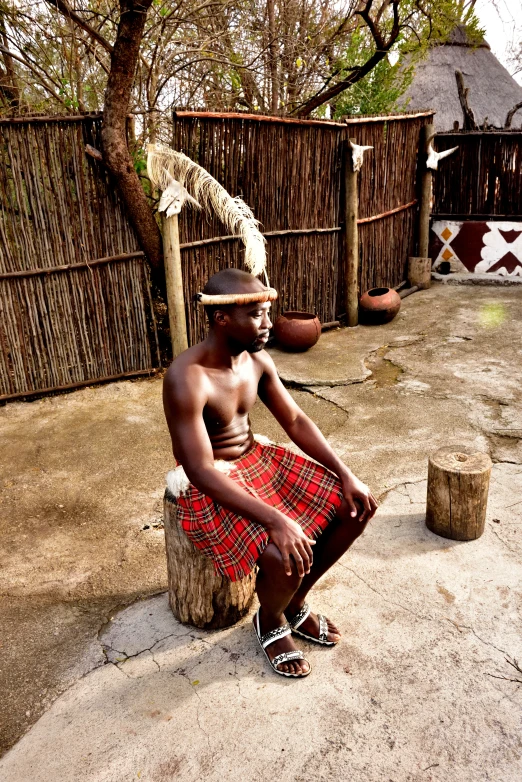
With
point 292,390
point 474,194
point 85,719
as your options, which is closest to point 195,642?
point 85,719

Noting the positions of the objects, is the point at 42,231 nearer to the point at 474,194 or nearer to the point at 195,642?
the point at 195,642

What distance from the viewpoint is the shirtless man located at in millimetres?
2273

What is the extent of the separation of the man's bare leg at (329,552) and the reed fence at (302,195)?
364cm

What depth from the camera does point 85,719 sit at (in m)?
2.27

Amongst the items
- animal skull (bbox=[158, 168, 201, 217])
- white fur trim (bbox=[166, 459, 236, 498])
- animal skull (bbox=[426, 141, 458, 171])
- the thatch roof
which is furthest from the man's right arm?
the thatch roof

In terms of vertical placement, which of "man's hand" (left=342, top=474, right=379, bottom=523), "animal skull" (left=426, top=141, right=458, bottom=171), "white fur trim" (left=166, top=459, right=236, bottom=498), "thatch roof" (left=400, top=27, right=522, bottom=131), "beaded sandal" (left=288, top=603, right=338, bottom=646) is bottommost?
"beaded sandal" (left=288, top=603, right=338, bottom=646)

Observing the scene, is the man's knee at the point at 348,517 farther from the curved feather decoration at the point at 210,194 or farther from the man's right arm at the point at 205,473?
the curved feather decoration at the point at 210,194

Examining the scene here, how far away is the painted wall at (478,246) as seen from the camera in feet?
28.9

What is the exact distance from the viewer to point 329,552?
253 centimetres

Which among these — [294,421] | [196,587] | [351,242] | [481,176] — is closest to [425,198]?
[481,176]

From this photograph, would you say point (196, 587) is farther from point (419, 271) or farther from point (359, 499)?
point (419, 271)

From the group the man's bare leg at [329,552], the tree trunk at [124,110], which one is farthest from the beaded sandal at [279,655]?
the tree trunk at [124,110]

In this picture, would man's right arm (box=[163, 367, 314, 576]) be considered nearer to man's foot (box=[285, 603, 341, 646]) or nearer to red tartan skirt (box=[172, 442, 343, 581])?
red tartan skirt (box=[172, 442, 343, 581])

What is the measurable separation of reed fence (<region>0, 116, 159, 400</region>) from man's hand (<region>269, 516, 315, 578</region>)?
375cm
